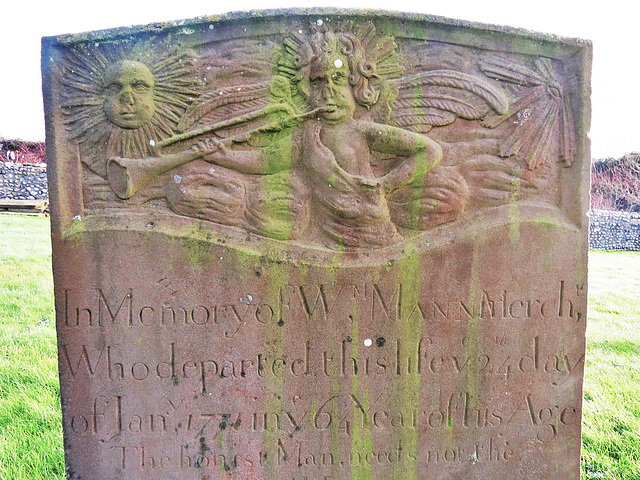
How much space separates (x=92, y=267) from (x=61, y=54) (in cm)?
107

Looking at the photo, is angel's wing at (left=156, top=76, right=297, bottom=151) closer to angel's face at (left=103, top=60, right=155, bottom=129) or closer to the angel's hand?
the angel's hand

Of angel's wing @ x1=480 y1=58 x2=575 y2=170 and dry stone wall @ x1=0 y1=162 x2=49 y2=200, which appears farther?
dry stone wall @ x1=0 y1=162 x2=49 y2=200

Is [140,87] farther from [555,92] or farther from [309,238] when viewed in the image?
[555,92]

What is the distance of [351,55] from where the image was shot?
7.50 feet

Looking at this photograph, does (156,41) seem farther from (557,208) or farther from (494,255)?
(557,208)

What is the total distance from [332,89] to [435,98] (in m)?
0.53

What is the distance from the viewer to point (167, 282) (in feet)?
7.56

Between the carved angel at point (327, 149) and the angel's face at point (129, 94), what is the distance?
0.18m

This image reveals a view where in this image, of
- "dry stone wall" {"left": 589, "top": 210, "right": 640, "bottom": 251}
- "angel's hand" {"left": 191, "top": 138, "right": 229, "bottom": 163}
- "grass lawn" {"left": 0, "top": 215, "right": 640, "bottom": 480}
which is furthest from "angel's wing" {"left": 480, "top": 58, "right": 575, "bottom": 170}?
"dry stone wall" {"left": 589, "top": 210, "right": 640, "bottom": 251}

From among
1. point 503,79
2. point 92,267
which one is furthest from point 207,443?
point 503,79

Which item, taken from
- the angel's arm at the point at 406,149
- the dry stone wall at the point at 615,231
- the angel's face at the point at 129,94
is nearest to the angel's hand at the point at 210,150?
the angel's face at the point at 129,94

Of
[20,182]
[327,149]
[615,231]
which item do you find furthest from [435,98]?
[20,182]

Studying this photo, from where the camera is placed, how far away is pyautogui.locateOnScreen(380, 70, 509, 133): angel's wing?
91.4 inches

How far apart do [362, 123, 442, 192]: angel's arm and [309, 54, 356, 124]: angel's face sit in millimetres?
143
